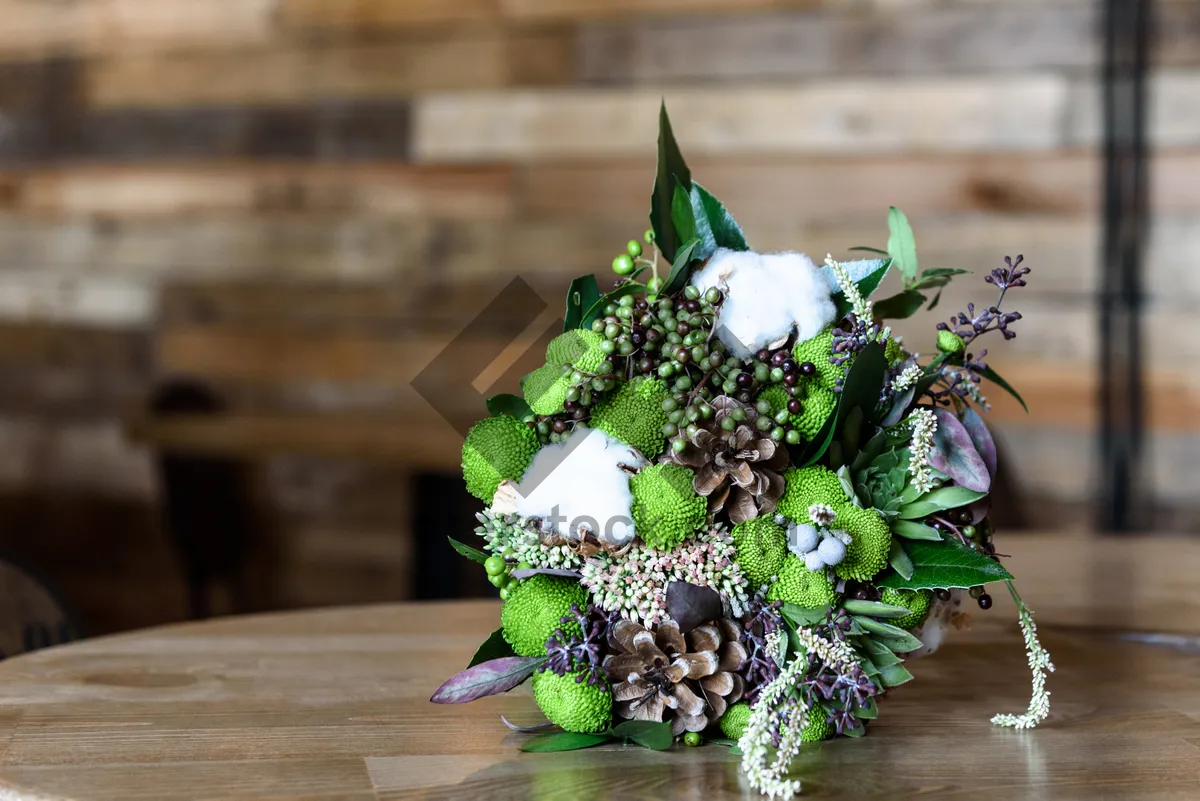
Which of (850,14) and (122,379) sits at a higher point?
(850,14)

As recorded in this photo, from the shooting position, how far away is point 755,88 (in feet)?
8.78

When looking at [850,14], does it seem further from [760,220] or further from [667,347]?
[667,347]

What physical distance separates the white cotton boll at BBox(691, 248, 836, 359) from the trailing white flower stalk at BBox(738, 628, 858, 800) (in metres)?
0.19

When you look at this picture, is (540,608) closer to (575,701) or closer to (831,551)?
(575,701)

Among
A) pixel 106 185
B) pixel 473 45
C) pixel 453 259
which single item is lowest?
pixel 453 259

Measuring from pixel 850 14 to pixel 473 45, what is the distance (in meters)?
0.88

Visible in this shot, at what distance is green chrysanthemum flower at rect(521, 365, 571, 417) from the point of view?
2.50 ft

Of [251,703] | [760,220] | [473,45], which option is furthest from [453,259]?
[251,703]

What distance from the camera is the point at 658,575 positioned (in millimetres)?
756

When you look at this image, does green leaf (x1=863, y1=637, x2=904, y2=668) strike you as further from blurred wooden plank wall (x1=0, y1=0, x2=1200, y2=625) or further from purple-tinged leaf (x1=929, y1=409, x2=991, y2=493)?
blurred wooden plank wall (x1=0, y1=0, x2=1200, y2=625)

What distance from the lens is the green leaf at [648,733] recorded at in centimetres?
75

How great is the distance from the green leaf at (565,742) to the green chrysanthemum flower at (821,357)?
10.6 inches

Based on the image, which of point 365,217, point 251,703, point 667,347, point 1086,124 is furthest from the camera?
point 365,217

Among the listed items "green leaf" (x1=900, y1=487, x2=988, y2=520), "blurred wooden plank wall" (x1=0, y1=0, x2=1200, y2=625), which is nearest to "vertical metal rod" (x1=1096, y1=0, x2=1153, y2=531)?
"blurred wooden plank wall" (x1=0, y1=0, x2=1200, y2=625)
